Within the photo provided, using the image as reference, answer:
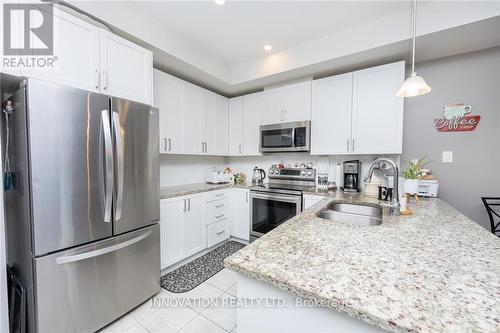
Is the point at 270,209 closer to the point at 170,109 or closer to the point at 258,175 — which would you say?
the point at 258,175

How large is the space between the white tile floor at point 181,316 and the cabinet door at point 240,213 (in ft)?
3.36

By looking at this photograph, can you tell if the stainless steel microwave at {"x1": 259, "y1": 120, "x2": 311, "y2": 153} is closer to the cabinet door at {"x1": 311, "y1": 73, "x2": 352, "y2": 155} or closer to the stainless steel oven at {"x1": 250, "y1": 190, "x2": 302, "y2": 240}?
the cabinet door at {"x1": 311, "y1": 73, "x2": 352, "y2": 155}

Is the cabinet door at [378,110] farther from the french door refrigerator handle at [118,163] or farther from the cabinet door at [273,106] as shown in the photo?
the french door refrigerator handle at [118,163]

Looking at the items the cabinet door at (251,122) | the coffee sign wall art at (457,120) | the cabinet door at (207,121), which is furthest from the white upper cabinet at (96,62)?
the coffee sign wall art at (457,120)

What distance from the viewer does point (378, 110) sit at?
229 cm

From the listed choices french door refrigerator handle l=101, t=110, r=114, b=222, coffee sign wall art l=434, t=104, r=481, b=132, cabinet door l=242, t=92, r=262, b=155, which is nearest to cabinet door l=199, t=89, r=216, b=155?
cabinet door l=242, t=92, r=262, b=155

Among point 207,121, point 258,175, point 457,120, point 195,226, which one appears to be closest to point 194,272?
point 195,226

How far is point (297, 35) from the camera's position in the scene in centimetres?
224

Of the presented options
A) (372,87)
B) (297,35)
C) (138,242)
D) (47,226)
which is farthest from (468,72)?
(47,226)

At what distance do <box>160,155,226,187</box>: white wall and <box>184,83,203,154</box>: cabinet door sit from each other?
326 mm

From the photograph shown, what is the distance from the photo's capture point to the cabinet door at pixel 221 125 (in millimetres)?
3193

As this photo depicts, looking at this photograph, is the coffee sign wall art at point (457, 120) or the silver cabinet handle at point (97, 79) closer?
the silver cabinet handle at point (97, 79)

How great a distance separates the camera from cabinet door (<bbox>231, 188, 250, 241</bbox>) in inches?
115

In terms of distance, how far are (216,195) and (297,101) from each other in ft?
5.57
